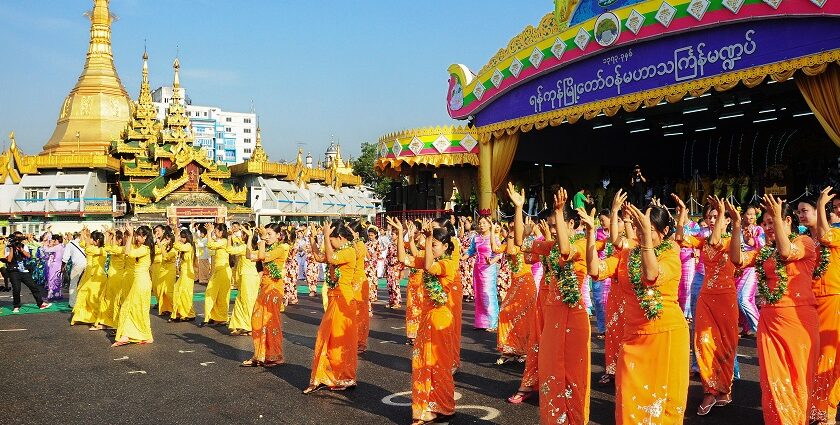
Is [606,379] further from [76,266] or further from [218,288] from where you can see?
[76,266]

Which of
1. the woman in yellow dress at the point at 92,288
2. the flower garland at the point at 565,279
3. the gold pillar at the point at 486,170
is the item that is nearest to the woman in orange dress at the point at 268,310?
the flower garland at the point at 565,279

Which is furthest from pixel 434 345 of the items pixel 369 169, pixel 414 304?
pixel 369 169

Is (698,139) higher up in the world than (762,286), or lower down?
higher up

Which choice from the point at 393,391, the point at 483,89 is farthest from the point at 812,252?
the point at 483,89

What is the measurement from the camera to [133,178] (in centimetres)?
3588

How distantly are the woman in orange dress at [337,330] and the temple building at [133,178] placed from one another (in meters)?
25.0

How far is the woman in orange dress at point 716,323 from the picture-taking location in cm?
522

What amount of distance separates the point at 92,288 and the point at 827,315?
9.87 metres

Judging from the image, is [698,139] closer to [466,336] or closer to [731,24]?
[731,24]

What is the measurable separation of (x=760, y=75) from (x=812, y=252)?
860 centimetres

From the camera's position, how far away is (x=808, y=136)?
1889cm

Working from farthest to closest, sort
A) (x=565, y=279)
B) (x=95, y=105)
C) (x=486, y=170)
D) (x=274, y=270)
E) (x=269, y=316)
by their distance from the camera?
(x=95, y=105)
(x=486, y=170)
(x=274, y=270)
(x=269, y=316)
(x=565, y=279)

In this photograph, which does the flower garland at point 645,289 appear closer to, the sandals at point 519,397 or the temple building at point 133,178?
the sandals at point 519,397

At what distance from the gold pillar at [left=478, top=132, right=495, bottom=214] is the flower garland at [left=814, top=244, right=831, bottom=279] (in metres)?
13.7
